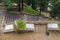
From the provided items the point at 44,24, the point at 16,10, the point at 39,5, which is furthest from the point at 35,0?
the point at 44,24

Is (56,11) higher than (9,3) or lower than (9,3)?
lower

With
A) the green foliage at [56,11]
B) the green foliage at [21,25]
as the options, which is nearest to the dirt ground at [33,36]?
the green foliage at [21,25]

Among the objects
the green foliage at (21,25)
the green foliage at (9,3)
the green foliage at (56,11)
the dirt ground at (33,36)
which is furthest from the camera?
the green foliage at (56,11)

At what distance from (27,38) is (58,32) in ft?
1.74

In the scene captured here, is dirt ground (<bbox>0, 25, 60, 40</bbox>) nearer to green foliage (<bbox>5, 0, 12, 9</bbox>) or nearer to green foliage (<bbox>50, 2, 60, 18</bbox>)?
green foliage (<bbox>5, 0, 12, 9</bbox>)

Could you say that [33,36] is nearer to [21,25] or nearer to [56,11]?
[21,25]

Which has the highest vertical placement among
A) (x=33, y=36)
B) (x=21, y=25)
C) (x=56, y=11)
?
(x=21, y=25)

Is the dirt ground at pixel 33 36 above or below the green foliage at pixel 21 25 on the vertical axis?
below

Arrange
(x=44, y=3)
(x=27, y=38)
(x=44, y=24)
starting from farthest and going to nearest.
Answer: (x=44, y=3), (x=44, y=24), (x=27, y=38)

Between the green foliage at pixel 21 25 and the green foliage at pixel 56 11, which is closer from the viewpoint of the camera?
the green foliage at pixel 21 25

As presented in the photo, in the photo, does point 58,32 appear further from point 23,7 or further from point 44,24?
point 23,7

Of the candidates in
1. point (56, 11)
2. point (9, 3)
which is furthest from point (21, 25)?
point (56, 11)

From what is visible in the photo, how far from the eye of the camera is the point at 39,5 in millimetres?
9234

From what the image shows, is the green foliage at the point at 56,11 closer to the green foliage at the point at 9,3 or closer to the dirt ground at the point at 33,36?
the green foliage at the point at 9,3
